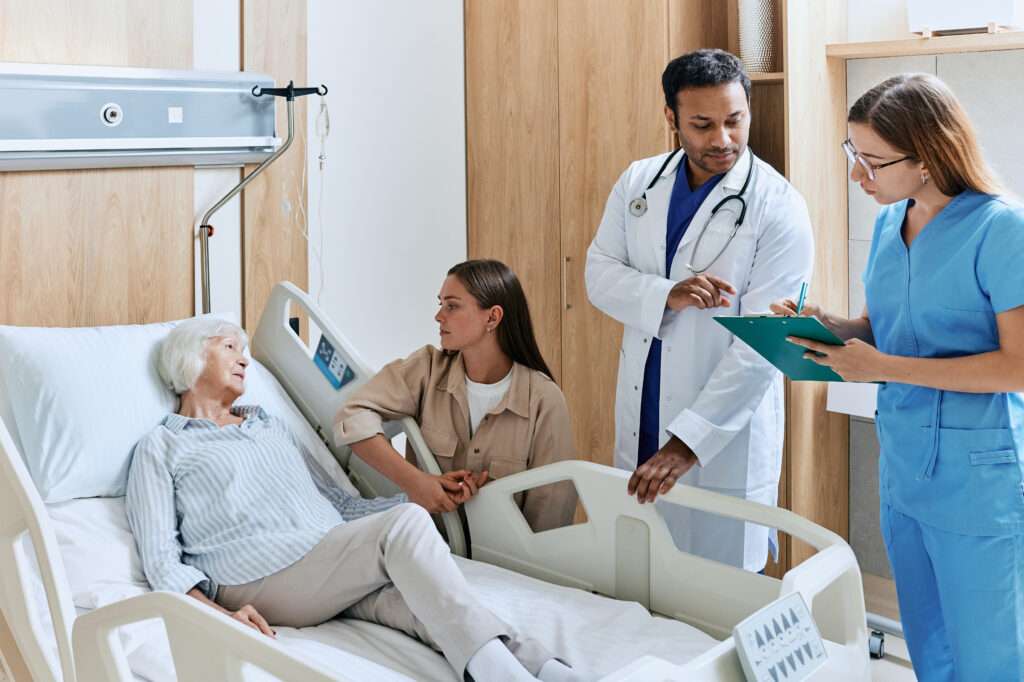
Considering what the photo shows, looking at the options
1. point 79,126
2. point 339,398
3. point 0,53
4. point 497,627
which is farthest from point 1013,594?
point 0,53

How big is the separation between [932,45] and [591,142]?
959mm

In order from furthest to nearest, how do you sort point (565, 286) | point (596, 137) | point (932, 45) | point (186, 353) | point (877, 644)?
point (565, 286)
point (596, 137)
point (877, 644)
point (932, 45)
point (186, 353)

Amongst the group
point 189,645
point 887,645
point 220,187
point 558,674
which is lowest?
point 887,645

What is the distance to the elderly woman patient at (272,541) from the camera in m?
1.90

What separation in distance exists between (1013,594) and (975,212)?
0.64 metres

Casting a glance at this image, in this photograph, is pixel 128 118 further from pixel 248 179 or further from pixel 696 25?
pixel 696 25

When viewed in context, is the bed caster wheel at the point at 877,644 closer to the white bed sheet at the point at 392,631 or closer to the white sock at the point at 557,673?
the white bed sheet at the point at 392,631

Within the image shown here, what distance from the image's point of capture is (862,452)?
3.39 m

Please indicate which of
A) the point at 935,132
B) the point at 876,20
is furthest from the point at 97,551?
the point at 876,20

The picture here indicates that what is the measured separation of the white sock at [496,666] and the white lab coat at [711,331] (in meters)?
0.63

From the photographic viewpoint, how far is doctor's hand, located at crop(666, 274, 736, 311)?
2.30 m

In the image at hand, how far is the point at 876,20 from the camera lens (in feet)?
10.6

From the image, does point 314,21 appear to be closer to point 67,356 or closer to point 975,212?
point 67,356

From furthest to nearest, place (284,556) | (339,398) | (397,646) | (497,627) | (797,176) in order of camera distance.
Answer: (797,176), (339,398), (284,556), (397,646), (497,627)
